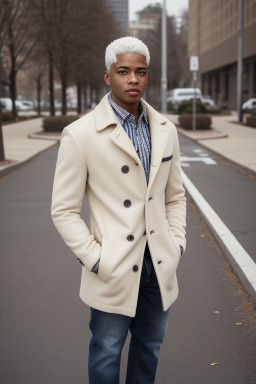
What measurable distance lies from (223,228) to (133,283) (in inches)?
199

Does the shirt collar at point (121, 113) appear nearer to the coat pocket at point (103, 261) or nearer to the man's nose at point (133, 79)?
the man's nose at point (133, 79)

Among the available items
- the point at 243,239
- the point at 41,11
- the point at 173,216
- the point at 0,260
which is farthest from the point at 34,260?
the point at 41,11

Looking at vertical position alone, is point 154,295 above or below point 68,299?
above

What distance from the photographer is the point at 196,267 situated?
5.95 meters

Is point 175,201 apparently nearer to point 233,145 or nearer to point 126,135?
point 126,135

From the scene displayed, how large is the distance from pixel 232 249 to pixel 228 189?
4719 mm

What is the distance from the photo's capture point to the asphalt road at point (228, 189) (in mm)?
7474

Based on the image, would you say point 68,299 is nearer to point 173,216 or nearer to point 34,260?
point 34,260

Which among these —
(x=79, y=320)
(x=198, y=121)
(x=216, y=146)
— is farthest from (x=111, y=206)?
(x=198, y=121)

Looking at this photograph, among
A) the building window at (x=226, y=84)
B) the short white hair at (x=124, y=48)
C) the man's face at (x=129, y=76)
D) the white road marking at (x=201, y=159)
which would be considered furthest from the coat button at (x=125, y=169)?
the building window at (x=226, y=84)

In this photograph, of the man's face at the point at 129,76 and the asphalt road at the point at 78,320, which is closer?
the man's face at the point at 129,76

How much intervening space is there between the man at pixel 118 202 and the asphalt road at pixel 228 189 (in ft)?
11.8

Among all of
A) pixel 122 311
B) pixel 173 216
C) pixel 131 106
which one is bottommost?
pixel 122 311

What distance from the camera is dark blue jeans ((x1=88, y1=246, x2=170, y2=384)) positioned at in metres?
2.54
